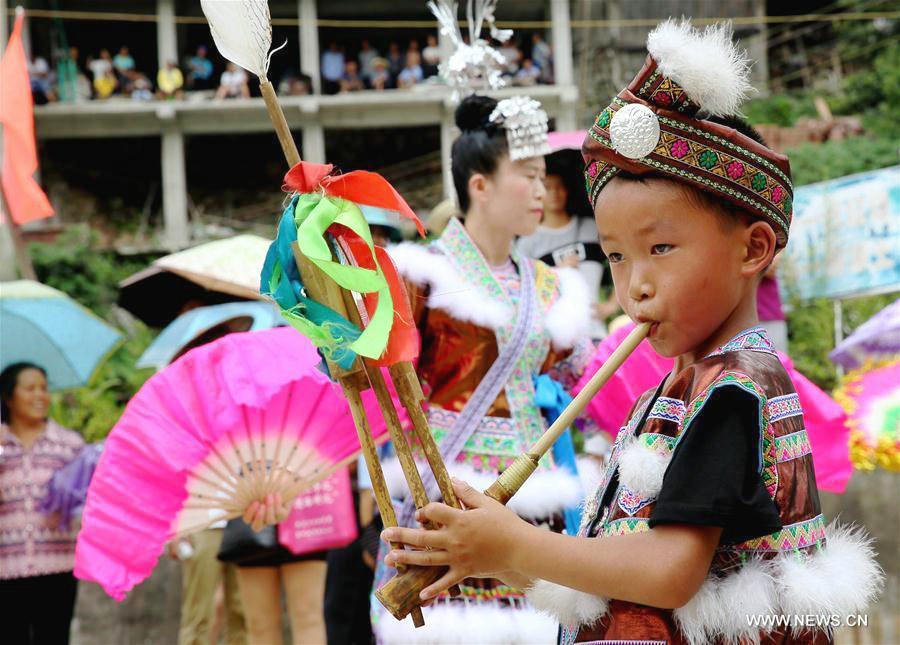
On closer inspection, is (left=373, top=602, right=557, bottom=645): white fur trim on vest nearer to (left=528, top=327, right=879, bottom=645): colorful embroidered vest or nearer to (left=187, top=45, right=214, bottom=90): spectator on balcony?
(left=528, top=327, right=879, bottom=645): colorful embroidered vest

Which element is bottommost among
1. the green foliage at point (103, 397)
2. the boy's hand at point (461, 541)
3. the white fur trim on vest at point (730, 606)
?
the green foliage at point (103, 397)

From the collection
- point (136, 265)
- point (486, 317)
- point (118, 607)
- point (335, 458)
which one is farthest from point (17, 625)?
point (136, 265)

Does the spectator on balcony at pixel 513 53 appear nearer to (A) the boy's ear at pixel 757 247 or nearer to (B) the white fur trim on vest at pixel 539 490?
(B) the white fur trim on vest at pixel 539 490

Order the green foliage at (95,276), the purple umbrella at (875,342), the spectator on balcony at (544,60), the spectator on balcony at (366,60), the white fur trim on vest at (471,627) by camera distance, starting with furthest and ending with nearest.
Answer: the spectator on balcony at (366,60)
the spectator on balcony at (544,60)
the green foliage at (95,276)
the purple umbrella at (875,342)
the white fur trim on vest at (471,627)

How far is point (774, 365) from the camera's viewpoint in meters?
1.60

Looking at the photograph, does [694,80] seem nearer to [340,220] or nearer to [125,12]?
[340,220]

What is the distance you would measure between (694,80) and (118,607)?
523 centimetres

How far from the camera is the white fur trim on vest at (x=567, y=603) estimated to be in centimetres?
166

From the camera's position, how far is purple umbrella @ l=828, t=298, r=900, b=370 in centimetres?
483

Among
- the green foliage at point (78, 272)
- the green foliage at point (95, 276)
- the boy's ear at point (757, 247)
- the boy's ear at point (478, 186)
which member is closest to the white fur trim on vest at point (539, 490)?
the boy's ear at point (478, 186)

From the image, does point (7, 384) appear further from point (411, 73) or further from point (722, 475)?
point (411, 73)

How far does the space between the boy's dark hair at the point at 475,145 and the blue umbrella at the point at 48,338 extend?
9.13 feet

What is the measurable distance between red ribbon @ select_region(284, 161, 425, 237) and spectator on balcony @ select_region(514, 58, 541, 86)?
18.6m

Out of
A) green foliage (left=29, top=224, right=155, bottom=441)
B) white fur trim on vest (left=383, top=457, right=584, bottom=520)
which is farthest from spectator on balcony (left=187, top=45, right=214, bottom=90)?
white fur trim on vest (left=383, top=457, right=584, bottom=520)
